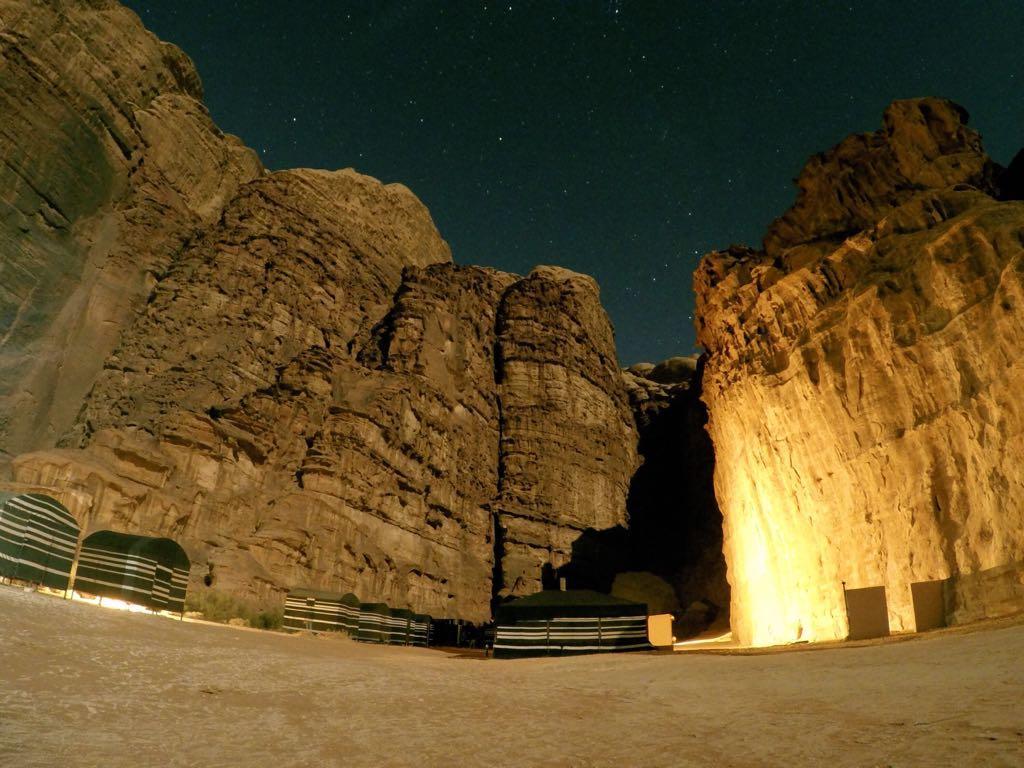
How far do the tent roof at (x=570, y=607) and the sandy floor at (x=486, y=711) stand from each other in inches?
559

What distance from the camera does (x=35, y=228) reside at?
4584 cm

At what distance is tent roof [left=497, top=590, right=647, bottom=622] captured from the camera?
2559 centimetres

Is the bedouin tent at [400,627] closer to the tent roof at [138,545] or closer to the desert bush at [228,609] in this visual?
the desert bush at [228,609]

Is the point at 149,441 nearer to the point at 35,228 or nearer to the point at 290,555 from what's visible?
the point at 290,555

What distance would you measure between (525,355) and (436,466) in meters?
23.0

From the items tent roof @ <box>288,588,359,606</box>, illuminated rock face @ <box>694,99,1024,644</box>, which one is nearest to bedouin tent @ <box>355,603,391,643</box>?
tent roof @ <box>288,588,359,606</box>

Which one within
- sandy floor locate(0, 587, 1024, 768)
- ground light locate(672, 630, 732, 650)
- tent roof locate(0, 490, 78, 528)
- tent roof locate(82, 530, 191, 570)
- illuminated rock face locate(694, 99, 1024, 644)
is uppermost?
illuminated rock face locate(694, 99, 1024, 644)

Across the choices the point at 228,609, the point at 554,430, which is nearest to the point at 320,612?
the point at 228,609

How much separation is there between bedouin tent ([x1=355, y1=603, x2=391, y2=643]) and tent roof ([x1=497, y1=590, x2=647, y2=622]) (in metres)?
13.5

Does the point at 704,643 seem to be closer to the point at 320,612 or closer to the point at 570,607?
the point at 570,607

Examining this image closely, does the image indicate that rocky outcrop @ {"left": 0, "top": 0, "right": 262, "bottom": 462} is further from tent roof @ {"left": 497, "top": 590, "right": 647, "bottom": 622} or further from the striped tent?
tent roof @ {"left": 497, "top": 590, "right": 647, "bottom": 622}

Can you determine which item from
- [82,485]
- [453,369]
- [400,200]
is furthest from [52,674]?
[400,200]

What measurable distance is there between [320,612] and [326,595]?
106cm

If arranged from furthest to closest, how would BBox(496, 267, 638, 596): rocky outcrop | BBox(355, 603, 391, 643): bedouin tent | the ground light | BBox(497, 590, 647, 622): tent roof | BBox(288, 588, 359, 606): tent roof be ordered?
1. BBox(496, 267, 638, 596): rocky outcrop
2. BBox(355, 603, 391, 643): bedouin tent
3. BBox(288, 588, 359, 606): tent roof
4. the ground light
5. BBox(497, 590, 647, 622): tent roof
